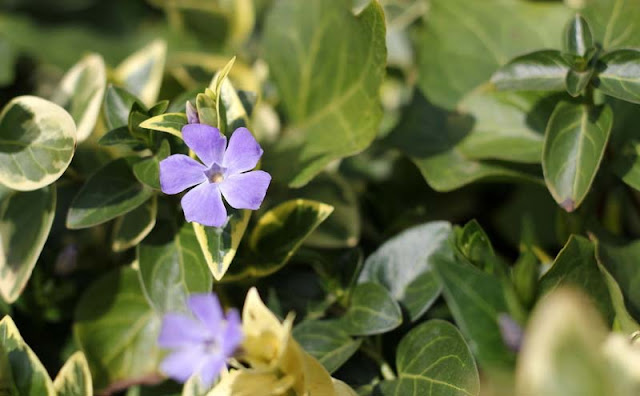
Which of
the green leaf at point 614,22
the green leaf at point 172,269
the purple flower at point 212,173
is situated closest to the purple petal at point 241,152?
the purple flower at point 212,173

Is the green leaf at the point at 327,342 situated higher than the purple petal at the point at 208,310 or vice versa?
the purple petal at the point at 208,310

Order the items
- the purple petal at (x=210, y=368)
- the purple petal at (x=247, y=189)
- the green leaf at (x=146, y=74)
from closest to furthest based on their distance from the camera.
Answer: the purple petal at (x=210, y=368)
the purple petal at (x=247, y=189)
the green leaf at (x=146, y=74)

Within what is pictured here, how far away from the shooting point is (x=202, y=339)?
70 cm

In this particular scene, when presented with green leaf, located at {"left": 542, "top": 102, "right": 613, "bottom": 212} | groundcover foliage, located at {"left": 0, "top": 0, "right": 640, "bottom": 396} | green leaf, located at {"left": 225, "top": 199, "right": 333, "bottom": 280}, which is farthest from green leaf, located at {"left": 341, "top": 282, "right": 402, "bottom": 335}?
green leaf, located at {"left": 542, "top": 102, "right": 613, "bottom": 212}

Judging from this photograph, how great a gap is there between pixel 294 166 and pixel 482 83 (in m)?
0.38

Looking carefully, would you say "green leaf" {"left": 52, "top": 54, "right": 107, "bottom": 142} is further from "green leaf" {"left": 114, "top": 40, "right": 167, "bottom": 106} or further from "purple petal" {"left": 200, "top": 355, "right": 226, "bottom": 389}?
"purple petal" {"left": 200, "top": 355, "right": 226, "bottom": 389}

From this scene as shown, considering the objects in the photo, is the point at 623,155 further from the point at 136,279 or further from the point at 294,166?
the point at 136,279

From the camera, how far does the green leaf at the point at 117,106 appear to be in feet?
3.25

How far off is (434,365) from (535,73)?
1.41 ft

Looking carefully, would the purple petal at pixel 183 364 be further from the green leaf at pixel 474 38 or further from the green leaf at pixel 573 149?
the green leaf at pixel 474 38

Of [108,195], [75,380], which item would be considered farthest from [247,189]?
[75,380]

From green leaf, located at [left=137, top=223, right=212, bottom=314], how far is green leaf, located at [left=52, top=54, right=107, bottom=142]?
0.69ft

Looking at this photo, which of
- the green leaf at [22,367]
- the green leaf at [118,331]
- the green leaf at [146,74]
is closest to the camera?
the green leaf at [22,367]

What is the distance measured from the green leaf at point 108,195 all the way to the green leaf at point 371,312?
33 cm
